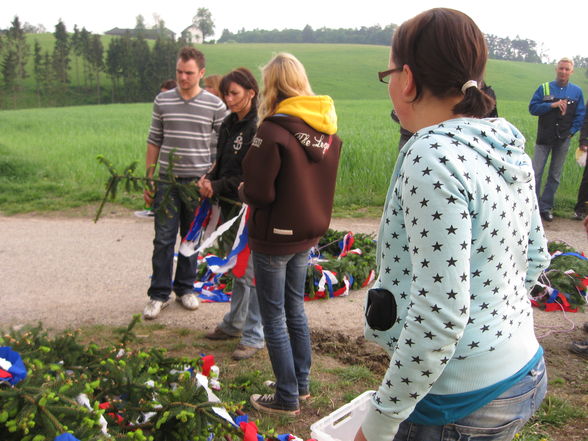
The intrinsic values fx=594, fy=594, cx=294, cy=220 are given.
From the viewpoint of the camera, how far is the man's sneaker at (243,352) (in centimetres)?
443

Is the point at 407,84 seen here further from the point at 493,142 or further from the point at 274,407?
the point at 274,407

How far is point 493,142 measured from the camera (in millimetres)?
1472

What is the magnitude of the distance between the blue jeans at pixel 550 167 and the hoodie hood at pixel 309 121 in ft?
22.3

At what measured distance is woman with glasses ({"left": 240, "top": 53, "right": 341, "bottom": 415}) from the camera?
130 inches

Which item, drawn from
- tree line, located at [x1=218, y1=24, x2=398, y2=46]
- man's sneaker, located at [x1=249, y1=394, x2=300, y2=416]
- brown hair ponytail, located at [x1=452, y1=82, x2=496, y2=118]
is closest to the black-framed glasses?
brown hair ponytail, located at [x1=452, y1=82, x2=496, y2=118]

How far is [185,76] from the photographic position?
17.2ft

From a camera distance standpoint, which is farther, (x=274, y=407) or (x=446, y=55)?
(x=274, y=407)

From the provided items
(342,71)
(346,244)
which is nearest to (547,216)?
(346,244)

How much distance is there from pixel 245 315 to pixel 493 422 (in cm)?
340

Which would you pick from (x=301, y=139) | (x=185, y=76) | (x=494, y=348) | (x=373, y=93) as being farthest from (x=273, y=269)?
(x=373, y=93)

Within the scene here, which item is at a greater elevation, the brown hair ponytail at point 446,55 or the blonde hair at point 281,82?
the brown hair ponytail at point 446,55

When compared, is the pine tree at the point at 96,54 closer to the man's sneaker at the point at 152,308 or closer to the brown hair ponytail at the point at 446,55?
the man's sneaker at the point at 152,308

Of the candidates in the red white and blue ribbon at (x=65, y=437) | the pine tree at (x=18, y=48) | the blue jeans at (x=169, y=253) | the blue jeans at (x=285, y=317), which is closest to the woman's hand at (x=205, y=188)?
the blue jeans at (x=169, y=253)

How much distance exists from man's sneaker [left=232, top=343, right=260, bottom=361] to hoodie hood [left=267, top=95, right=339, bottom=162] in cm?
174
